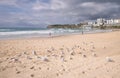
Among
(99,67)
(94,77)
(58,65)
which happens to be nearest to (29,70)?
(58,65)

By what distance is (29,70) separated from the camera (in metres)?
3.97

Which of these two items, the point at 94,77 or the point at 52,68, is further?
the point at 52,68

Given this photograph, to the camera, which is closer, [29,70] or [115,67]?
[29,70]

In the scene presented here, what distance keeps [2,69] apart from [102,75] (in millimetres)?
2609

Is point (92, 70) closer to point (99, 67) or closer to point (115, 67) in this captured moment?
point (99, 67)

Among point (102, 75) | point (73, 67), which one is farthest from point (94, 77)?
point (73, 67)

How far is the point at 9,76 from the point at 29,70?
0.54 m

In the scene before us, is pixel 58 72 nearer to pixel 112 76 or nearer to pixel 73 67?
pixel 73 67

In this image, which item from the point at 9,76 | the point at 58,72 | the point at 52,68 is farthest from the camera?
the point at 52,68

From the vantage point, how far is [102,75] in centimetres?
377

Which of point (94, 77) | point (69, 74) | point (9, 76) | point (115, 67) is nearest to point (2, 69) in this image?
point (9, 76)

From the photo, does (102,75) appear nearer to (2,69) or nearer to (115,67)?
(115,67)

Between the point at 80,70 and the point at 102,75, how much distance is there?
1.96ft

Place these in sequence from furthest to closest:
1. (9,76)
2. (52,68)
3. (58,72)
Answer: (52,68) < (58,72) < (9,76)
